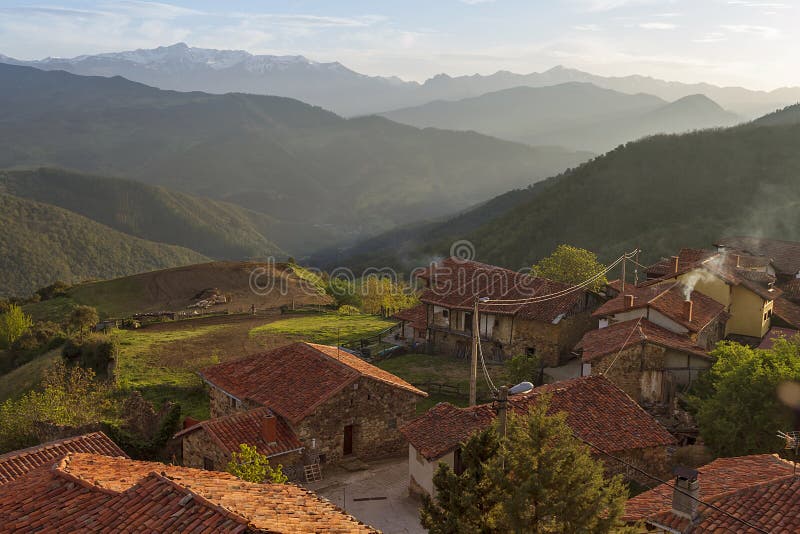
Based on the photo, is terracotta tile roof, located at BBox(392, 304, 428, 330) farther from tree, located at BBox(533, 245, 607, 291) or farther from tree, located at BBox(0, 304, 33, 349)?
tree, located at BBox(0, 304, 33, 349)

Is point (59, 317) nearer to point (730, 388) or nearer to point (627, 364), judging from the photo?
point (627, 364)

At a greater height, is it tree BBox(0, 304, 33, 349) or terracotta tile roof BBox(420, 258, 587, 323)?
terracotta tile roof BBox(420, 258, 587, 323)

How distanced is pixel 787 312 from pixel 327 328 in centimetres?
3034

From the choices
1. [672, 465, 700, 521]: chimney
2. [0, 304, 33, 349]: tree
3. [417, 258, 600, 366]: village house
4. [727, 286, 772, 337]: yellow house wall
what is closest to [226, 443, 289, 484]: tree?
[672, 465, 700, 521]: chimney

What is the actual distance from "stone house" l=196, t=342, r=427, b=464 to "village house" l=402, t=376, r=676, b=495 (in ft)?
11.3

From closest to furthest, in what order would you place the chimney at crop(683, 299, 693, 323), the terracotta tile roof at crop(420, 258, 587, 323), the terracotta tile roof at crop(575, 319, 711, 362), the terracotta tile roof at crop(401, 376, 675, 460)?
the terracotta tile roof at crop(401, 376, 675, 460), the terracotta tile roof at crop(575, 319, 711, 362), the chimney at crop(683, 299, 693, 323), the terracotta tile roof at crop(420, 258, 587, 323)

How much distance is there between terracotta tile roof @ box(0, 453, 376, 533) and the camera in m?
11.6

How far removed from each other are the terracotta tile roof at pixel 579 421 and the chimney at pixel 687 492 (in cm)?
690

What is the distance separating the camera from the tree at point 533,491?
11234 millimetres

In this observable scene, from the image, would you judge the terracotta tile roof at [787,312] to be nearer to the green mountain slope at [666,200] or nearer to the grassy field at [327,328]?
the grassy field at [327,328]

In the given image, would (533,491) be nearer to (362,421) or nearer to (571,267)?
(362,421)

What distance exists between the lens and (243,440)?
23375mm

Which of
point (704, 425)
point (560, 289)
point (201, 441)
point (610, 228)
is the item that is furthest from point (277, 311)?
point (610, 228)

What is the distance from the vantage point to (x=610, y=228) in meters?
96.7
